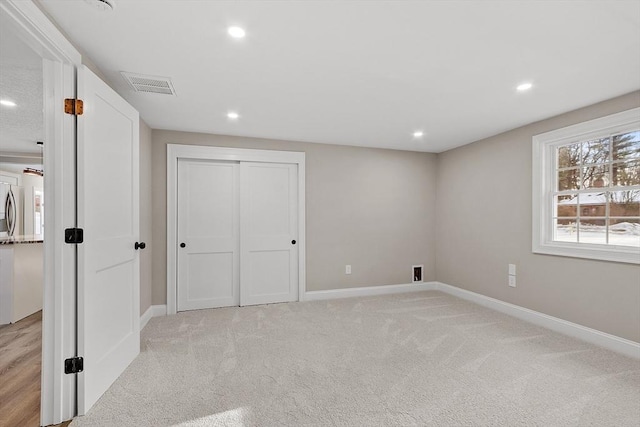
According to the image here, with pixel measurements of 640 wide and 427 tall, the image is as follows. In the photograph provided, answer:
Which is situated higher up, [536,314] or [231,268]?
[231,268]

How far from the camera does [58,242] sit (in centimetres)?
176

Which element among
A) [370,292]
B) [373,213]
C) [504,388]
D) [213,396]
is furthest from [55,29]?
[370,292]

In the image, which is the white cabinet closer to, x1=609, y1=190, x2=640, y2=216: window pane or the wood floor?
the wood floor

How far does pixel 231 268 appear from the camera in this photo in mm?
4109

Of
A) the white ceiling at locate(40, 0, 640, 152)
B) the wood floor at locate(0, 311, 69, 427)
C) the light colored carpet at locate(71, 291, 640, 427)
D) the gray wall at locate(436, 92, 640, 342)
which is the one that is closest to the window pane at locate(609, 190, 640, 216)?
the gray wall at locate(436, 92, 640, 342)

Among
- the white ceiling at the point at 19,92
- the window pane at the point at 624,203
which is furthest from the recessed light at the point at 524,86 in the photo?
the white ceiling at the point at 19,92

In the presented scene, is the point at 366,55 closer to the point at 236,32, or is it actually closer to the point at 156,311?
the point at 236,32

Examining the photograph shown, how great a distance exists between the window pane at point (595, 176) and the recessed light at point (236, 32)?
138 inches

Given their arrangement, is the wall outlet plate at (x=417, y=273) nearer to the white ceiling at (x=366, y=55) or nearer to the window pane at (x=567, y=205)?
the window pane at (x=567, y=205)

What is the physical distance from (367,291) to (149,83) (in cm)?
376

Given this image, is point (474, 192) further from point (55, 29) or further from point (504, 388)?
point (55, 29)

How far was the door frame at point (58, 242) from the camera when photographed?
1.75 metres

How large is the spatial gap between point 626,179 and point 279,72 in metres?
3.27

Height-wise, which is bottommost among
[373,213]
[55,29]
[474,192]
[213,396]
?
[213,396]
